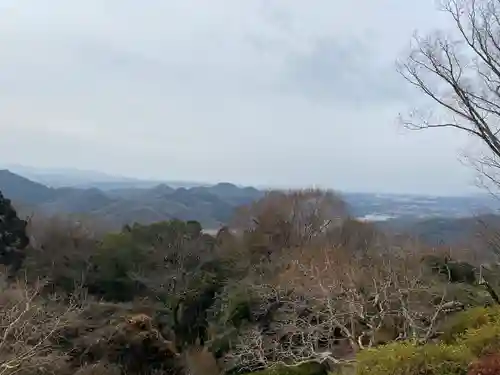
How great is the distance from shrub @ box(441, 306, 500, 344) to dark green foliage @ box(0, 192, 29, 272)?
16.2 m

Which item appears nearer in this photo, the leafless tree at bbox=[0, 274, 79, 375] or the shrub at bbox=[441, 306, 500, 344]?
the shrub at bbox=[441, 306, 500, 344]

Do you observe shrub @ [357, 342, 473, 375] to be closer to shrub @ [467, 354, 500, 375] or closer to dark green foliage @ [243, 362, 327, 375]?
shrub @ [467, 354, 500, 375]

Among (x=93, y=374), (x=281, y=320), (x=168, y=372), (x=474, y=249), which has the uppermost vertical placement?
(x=474, y=249)

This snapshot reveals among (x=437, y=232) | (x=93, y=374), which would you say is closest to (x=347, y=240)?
(x=93, y=374)

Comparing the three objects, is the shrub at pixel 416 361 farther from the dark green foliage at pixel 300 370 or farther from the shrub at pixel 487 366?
the dark green foliage at pixel 300 370

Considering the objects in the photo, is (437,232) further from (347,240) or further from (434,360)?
(434,360)

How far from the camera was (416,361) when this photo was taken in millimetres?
5008

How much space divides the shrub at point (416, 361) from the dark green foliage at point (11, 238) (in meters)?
17.4

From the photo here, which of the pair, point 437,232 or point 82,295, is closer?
point 82,295

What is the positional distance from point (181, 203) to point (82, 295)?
44283 mm

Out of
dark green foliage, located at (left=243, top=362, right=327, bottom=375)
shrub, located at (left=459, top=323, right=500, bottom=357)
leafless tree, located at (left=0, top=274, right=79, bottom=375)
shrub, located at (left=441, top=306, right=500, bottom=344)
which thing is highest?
shrub, located at (left=459, top=323, right=500, bottom=357)

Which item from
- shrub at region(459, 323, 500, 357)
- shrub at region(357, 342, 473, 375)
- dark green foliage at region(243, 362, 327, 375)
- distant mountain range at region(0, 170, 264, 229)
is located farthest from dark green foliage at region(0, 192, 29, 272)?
distant mountain range at region(0, 170, 264, 229)

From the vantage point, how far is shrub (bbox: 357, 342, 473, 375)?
4.98 metres

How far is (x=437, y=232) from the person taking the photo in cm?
3238
